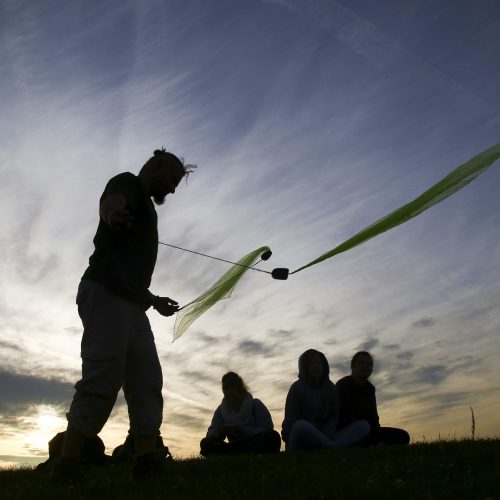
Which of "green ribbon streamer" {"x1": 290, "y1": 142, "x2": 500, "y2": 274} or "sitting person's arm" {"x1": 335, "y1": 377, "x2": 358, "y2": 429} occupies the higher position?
"green ribbon streamer" {"x1": 290, "y1": 142, "x2": 500, "y2": 274}

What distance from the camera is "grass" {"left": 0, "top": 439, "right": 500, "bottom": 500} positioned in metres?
5.25

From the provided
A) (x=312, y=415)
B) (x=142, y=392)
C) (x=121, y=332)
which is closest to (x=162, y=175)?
(x=121, y=332)

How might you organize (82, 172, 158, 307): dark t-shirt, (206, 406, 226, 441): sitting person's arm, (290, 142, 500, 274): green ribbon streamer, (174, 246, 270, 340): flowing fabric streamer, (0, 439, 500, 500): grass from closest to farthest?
1. (0, 439, 500, 500): grass
2. (82, 172, 158, 307): dark t-shirt
3. (290, 142, 500, 274): green ribbon streamer
4. (174, 246, 270, 340): flowing fabric streamer
5. (206, 406, 226, 441): sitting person's arm

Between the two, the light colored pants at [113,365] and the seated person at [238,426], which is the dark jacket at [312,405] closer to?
the seated person at [238,426]

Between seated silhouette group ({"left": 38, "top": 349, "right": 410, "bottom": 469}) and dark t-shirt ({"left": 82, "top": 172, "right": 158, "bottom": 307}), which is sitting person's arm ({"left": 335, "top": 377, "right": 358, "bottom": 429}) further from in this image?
dark t-shirt ({"left": 82, "top": 172, "right": 158, "bottom": 307})

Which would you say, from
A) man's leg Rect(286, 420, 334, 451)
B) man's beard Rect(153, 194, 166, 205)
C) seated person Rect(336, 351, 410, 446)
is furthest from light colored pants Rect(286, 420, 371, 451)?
man's beard Rect(153, 194, 166, 205)

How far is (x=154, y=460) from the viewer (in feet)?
21.1

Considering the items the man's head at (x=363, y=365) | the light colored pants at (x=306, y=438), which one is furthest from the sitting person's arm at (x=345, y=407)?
the light colored pants at (x=306, y=438)

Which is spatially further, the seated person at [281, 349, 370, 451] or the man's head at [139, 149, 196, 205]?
the seated person at [281, 349, 370, 451]

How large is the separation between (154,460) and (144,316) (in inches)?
58.8

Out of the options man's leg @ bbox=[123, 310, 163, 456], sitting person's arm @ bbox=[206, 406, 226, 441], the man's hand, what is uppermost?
the man's hand

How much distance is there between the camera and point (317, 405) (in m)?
10.9

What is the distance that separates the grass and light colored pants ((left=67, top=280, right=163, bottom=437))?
2.14ft

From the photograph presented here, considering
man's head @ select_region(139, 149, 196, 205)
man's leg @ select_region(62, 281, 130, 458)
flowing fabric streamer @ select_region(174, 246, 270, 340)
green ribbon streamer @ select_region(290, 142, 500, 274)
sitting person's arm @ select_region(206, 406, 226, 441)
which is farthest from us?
sitting person's arm @ select_region(206, 406, 226, 441)
